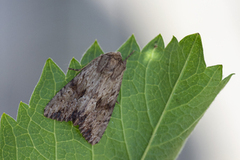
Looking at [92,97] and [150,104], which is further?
[92,97]

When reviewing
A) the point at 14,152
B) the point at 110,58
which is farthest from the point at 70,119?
the point at 110,58

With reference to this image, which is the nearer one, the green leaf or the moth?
the green leaf

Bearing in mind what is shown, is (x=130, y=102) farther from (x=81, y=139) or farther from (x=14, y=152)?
(x=14, y=152)

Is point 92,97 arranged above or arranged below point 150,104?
above

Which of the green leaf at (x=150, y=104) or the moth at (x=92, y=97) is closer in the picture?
the green leaf at (x=150, y=104)
